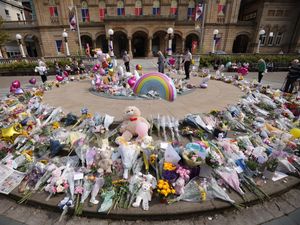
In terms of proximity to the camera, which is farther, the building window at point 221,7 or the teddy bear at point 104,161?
the building window at point 221,7

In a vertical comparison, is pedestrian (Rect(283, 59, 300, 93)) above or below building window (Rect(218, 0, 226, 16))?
below

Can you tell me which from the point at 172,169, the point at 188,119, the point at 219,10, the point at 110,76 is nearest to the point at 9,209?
the point at 172,169

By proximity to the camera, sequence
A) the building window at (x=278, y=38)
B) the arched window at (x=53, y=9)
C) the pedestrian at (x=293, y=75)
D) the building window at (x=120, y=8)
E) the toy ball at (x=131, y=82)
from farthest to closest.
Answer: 1. the building window at (x=278, y=38)
2. the building window at (x=120, y=8)
3. the arched window at (x=53, y=9)
4. the pedestrian at (x=293, y=75)
5. the toy ball at (x=131, y=82)

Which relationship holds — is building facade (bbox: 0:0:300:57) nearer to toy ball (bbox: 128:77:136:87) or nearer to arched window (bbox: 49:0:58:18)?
arched window (bbox: 49:0:58:18)

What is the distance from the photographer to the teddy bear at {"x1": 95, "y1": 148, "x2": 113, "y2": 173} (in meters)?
3.01

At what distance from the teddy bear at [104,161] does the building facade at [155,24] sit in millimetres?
23975

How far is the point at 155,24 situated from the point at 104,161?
987 inches

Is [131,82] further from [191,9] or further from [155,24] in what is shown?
[191,9]

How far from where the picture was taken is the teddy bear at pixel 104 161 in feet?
9.88

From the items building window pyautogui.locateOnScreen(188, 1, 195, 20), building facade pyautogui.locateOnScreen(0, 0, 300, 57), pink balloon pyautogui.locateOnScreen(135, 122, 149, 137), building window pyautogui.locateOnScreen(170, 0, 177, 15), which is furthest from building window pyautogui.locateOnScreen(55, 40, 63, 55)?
pink balloon pyautogui.locateOnScreen(135, 122, 149, 137)

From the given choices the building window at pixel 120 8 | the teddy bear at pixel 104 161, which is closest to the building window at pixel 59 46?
the building window at pixel 120 8

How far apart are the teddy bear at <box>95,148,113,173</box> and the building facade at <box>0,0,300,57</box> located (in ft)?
78.7

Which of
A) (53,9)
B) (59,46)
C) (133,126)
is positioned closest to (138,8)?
(53,9)

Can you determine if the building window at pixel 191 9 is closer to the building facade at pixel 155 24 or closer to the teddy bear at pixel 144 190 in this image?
the building facade at pixel 155 24
